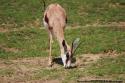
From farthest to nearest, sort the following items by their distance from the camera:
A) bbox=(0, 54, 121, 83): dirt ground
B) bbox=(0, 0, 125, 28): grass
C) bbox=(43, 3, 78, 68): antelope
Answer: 1. bbox=(0, 0, 125, 28): grass
2. bbox=(43, 3, 78, 68): antelope
3. bbox=(0, 54, 121, 83): dirt ground

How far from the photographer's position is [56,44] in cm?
1642

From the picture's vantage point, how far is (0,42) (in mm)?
16781

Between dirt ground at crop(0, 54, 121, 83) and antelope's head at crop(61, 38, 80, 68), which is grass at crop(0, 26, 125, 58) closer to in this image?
dirt ground at crop(0, 54, 121, 83)

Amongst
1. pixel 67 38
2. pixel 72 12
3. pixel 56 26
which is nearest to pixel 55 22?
pixel 56 26

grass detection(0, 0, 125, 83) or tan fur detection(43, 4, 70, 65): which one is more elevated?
tan fur detection(43, 4, 70, 65)

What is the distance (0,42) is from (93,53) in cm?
420

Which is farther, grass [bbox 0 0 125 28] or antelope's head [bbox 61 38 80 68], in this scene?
grass [bbox 0 0 125 28]

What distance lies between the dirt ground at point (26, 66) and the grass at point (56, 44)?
601 millimetres

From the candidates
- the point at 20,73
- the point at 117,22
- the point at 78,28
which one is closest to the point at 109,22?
the point at 117,22

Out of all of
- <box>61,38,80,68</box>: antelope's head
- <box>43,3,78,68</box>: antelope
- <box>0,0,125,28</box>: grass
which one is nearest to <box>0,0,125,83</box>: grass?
<box>0,0,125,28</box>: grass

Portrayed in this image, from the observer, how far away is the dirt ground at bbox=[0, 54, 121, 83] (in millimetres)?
11654

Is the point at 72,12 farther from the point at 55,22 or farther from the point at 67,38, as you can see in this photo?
the point at 55,22

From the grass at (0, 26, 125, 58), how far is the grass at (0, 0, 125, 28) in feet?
5.18

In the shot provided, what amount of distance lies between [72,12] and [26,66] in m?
10.6
